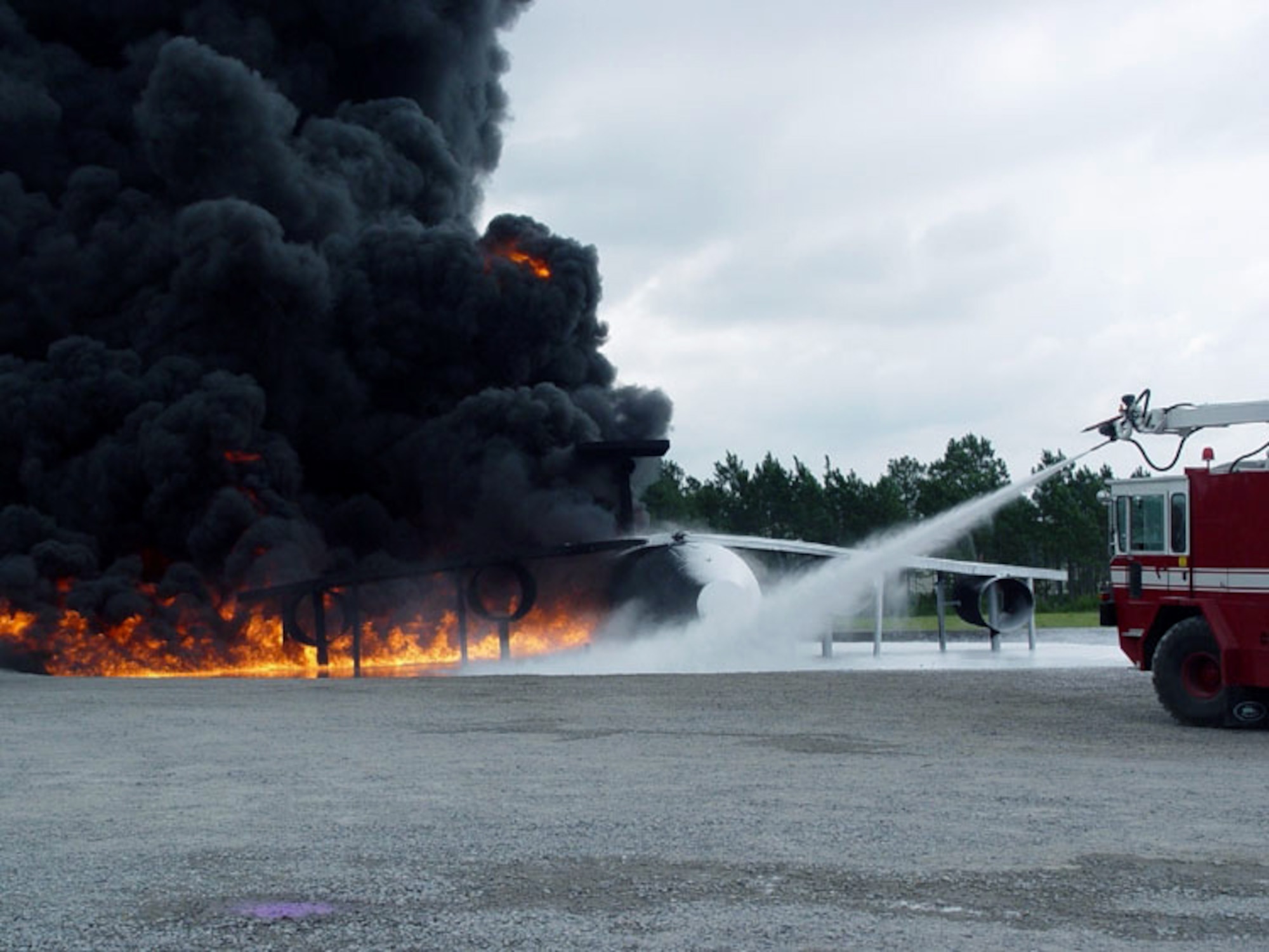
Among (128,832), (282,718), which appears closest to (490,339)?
(282,718)

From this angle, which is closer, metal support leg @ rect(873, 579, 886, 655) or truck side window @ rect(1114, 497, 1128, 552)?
truck side window @ rect(1114, 497, 1128, 552)

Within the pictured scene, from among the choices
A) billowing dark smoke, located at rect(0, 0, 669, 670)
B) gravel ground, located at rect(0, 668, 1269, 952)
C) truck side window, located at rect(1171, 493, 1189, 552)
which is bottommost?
gravel ground, located at rect(0, 668, 1269, 952)

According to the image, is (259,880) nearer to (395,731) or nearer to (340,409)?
(395,731)

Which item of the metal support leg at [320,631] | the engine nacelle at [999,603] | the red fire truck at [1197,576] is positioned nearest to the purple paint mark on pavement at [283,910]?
the red fire truck at [1197,576]

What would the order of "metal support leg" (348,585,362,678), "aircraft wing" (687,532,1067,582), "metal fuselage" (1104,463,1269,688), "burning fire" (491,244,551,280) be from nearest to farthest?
"metal fuselage" (1104,463,1269,688), "metal support leg" (348,585,362,678), "aircraft wing" (687,532,1067,582), "burning fire" (491,244,551,280)

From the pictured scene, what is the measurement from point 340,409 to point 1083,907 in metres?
39.8

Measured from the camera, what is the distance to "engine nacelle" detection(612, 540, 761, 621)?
35875mm

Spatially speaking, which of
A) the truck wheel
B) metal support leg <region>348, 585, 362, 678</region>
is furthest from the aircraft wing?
the truck wheel

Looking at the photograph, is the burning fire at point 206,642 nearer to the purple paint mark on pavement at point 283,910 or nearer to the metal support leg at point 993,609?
the metal support leg at point 993,609

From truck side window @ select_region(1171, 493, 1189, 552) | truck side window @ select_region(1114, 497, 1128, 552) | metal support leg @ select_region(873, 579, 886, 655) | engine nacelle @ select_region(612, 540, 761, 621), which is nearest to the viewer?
truck side window @ select_region(1171, 493, 1189, 552)

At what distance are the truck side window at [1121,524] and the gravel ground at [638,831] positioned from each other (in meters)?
2.39

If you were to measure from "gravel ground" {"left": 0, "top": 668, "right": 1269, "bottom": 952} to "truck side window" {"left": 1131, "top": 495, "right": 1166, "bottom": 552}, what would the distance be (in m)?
2.36

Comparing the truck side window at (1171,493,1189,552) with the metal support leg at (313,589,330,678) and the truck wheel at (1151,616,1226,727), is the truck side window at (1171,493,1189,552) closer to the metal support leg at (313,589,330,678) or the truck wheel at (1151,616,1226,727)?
the truck wheel at (1151,616,1226,727)

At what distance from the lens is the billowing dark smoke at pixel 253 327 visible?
41.2m
